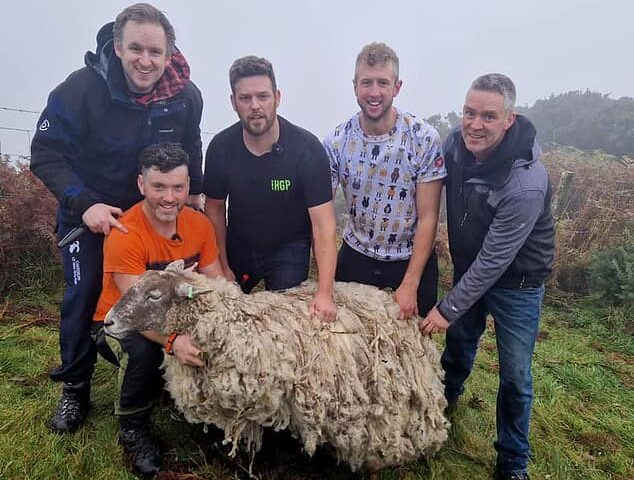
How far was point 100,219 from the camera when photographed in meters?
3.36

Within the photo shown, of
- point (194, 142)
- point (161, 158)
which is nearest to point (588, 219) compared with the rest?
point (194, 142)

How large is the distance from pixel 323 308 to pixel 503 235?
132cm

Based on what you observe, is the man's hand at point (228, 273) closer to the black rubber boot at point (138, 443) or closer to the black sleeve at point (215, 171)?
the black sleeve at point (215, 171)

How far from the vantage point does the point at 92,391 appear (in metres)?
4.29

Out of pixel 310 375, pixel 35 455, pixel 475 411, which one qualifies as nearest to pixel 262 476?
pixel 310 375

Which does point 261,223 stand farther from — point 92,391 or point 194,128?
point 92,391

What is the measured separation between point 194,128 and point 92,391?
2437 mm

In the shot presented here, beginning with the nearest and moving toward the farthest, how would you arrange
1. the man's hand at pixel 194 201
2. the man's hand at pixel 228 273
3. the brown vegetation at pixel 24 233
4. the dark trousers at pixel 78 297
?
the dark trousers at pixel 78 297 < the man's hand at pixel 228 273 < the man's hand at pixel 194 201 < the brown vegetation at pixel 24 233

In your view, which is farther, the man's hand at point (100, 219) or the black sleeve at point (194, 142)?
the black sleeve at point (194, 142)

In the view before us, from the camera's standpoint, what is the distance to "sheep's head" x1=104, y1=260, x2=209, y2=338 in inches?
117

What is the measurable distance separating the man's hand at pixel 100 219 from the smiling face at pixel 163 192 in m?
0.22

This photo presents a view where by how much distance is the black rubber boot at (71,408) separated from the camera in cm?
371

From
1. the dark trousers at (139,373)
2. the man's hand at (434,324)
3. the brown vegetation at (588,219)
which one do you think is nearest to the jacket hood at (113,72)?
the dark trousers at (139,373)

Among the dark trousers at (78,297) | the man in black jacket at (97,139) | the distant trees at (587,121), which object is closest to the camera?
the man in black jacket at (97,139)
